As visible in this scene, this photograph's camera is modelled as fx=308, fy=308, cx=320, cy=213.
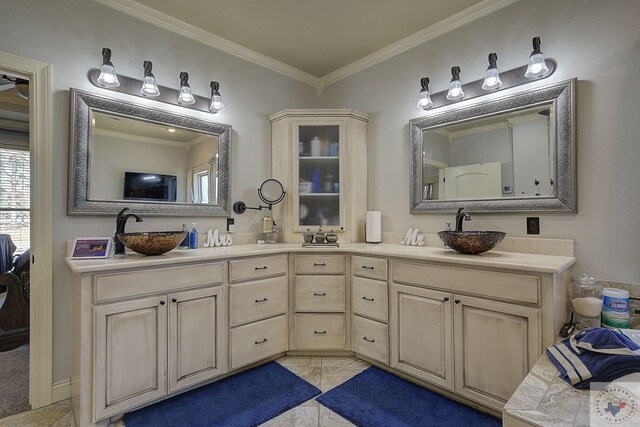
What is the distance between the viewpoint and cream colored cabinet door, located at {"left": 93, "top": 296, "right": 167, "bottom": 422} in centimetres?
165

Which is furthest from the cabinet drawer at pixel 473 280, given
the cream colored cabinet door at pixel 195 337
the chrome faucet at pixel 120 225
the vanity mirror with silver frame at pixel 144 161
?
the chrome faucet at pixel 120 225

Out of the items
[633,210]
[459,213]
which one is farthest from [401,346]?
[633,210]

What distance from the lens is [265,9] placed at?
2.33 metres

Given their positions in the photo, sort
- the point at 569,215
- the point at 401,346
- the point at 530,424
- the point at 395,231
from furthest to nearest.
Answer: the point at 395,231 < the point at 401,346 < the point at 569,215 < the point at 530,424

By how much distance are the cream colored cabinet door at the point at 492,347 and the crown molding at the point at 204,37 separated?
Answer: 8.85 ft

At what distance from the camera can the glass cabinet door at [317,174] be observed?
296 cm

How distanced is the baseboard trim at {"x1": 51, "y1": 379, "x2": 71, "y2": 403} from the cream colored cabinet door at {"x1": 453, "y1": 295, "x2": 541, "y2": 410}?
2.45 m

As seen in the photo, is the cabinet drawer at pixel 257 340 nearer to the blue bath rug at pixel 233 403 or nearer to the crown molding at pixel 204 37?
the blue bath rug at pixel 233 403

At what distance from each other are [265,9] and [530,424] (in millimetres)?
2815

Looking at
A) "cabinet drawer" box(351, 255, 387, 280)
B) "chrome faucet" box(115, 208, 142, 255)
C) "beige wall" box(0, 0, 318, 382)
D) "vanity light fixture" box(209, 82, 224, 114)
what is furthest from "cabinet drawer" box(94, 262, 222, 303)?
"vanity light fixture" box(209, 82, 224, 114)

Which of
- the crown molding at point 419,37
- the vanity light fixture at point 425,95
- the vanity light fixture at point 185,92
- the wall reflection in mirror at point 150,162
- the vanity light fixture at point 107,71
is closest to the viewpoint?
the vanity light fixture at point 107,71

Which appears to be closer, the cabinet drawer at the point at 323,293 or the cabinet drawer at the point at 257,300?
the cabinet drawer at the point at 257,300

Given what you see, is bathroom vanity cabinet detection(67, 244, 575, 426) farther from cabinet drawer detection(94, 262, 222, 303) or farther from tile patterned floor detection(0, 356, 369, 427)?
tile patterned floor detection(0, 356, 369, 427)

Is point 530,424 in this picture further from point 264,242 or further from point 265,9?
point 265,9
